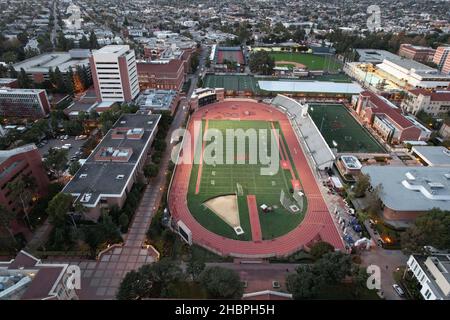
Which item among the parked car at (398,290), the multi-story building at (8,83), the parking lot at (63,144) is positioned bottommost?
the parked car at (398,290)

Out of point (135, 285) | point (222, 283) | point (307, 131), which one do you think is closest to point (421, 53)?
point (307, 131)

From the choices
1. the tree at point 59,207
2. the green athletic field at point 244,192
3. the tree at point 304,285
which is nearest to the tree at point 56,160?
the tree at point 59,207

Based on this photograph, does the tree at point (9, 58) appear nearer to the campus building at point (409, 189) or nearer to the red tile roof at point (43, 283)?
the red tile roof at point (43, 283)

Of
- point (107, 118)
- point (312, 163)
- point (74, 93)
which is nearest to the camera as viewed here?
point (312, 163)

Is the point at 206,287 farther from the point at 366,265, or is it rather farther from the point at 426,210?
the point at 426,210

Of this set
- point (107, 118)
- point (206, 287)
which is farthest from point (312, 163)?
point (107, 118)
